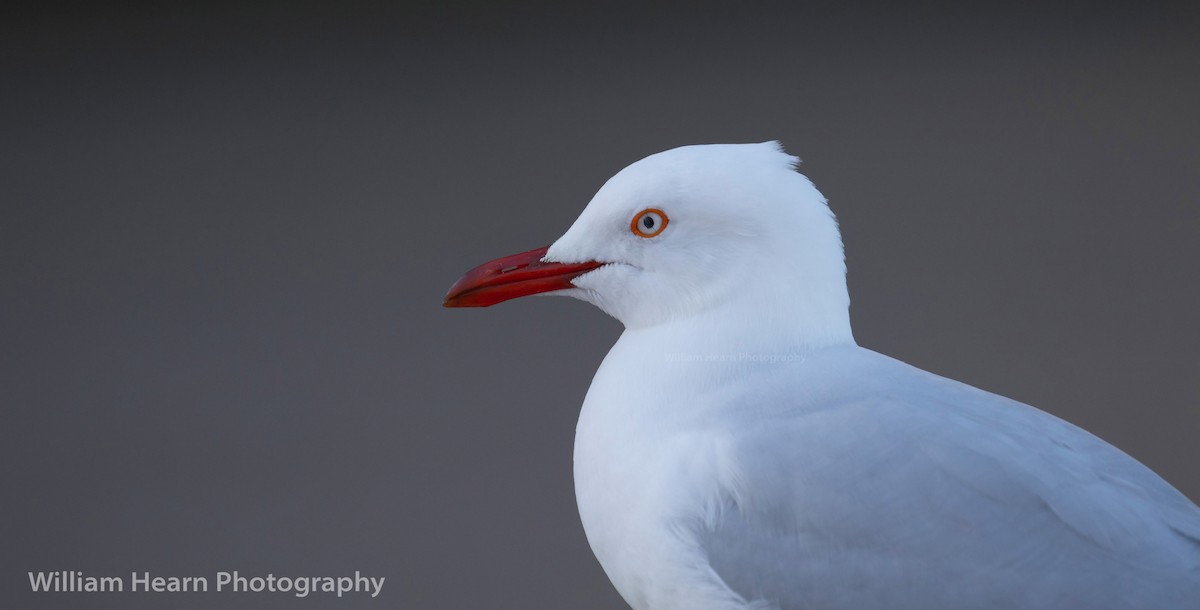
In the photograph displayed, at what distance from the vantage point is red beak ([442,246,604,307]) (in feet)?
5.42

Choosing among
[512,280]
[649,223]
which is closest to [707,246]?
[649,223]

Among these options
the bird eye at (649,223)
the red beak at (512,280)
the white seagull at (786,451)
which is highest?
the bird eye at (649,223)

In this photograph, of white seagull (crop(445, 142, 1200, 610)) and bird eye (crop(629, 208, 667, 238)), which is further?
bird eye (crop(629, 208, 667, 238))

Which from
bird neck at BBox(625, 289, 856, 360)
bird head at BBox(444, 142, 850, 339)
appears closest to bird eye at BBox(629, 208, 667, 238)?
bird head at BBox(444, 142, 850, 339)

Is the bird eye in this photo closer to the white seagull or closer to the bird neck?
the white seagull

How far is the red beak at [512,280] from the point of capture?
165 centimetres

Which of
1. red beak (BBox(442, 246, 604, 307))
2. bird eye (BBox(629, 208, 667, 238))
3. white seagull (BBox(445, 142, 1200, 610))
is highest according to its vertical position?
bird eye (BBox(629, 208, 667, 238))

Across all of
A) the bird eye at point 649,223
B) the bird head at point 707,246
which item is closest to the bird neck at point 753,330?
the bird head at point 707,246

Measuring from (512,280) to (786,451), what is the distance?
1.68ft

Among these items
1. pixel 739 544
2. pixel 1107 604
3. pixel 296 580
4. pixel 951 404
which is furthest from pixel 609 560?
pixel 296 580

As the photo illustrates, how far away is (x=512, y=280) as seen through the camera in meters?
1.66

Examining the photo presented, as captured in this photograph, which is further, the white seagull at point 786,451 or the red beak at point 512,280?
the red beak at point 512,280

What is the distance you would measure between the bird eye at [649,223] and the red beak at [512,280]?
88 millimetres

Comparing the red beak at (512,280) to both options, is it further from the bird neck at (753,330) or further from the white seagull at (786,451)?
the bird neck at (753,330)
